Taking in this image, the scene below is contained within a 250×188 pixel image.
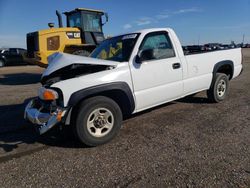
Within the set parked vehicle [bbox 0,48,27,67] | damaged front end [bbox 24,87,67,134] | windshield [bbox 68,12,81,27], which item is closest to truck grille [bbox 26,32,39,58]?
windshield [bbox 68,12,81,27]

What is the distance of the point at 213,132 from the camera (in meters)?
4.22

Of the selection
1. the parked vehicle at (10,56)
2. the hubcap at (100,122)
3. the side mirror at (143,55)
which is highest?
the parked vehicle at (10,56)

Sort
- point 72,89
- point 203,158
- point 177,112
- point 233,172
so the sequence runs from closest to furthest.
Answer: point 233,172, point 203,158, point 72,89, point 177,112

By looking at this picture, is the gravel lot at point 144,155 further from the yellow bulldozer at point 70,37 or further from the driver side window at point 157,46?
the yellow bulldozer at point 70,37

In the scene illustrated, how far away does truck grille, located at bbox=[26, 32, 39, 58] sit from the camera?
430 inches

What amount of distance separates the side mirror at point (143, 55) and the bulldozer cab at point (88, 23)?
8.01m

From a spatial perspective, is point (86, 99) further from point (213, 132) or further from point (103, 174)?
point (213, 132)

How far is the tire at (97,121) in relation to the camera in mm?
3693

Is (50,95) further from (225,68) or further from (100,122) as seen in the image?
(225,68)

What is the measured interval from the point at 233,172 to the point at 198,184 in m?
0.54

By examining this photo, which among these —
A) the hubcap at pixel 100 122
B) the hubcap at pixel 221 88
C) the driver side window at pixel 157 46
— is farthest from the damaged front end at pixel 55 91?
the hubcap at pixel 221 88

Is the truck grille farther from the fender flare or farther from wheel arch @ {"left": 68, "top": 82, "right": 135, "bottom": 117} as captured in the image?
the fender flare

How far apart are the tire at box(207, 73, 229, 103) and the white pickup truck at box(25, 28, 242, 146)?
460mm

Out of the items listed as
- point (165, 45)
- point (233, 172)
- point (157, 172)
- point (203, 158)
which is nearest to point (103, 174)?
point (157, 172)
